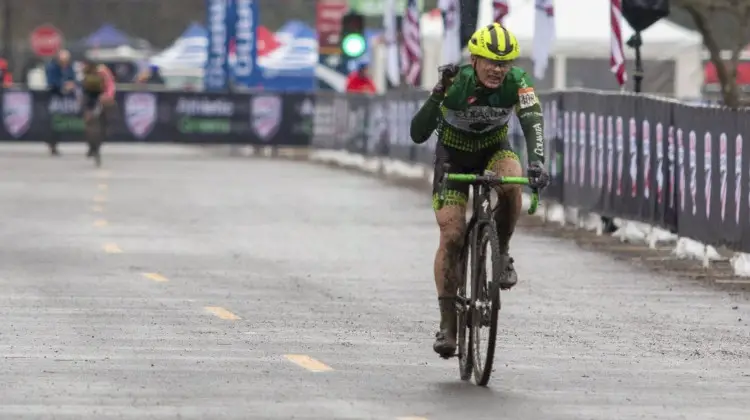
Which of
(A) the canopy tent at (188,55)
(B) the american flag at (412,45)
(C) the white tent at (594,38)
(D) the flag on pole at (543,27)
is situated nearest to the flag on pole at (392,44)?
(B) the american flag at (412,45)

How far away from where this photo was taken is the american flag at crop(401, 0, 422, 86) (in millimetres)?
37406

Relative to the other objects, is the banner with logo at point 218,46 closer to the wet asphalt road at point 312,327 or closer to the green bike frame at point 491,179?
the wet asphalt road at point 312,327

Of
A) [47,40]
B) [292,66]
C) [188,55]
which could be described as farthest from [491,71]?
[47,40]

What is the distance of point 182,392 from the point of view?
1052 cm

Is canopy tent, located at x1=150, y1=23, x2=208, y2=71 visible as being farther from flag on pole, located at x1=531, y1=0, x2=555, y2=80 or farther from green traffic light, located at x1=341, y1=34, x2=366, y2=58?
flag on pole, located at x1=531, y1=0, x2=555, y2=80

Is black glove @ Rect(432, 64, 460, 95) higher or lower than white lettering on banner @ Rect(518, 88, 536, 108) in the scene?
higher

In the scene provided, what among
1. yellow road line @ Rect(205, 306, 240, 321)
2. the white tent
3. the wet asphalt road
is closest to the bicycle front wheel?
the wet asphalt road

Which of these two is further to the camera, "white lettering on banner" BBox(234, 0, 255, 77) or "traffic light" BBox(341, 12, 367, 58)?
"white lettering on banner" BBox(234, 0, 255, 77)

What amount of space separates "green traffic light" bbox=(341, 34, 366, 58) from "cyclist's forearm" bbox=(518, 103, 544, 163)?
105ft

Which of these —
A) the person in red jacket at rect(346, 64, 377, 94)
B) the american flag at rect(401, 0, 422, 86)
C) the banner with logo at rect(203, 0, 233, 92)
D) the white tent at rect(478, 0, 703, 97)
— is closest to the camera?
the american flag at rect(401, 0, 422, 86)

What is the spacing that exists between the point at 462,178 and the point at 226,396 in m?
1.66

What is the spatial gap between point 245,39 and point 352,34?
279 inches

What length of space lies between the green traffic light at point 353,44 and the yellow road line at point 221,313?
2836 centimetres

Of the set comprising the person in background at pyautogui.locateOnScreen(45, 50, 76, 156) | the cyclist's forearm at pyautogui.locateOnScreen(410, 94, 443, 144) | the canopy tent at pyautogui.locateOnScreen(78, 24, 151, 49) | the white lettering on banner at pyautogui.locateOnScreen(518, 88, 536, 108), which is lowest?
the canopy tent at pyautogui.locateOnScreen(78, 24, 151, 49)
